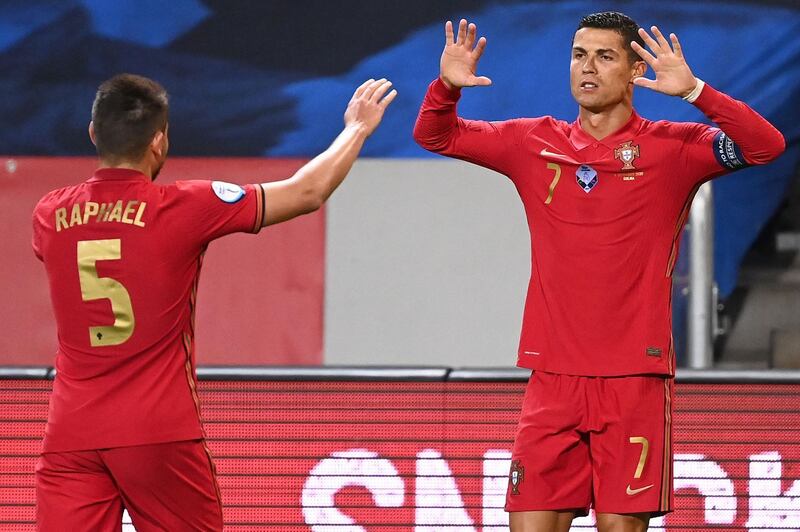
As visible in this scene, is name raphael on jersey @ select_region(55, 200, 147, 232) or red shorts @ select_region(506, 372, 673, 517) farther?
red shorts @ select_region(506, 372, 673, 517)

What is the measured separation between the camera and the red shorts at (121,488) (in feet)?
12.1

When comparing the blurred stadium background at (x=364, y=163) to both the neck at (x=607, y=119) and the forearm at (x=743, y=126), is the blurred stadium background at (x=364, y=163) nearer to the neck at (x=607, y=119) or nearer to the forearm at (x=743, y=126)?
the neck at (x=607, y=119)

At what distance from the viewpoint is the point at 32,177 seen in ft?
28.8

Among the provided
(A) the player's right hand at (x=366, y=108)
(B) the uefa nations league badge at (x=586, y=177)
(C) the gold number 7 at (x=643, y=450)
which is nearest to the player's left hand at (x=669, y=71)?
(B) the uefa nations league badge at (x=586, y=177)

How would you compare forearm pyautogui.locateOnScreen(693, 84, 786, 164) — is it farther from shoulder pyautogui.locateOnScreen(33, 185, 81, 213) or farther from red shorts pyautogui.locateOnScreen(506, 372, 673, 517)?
shoulder pyautogui.locateOnScreen(33, 185, 81, 213)

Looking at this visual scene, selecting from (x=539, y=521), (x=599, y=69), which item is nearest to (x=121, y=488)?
(x=539, y=521)

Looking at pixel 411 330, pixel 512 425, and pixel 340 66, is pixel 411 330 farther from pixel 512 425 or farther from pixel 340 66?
pixel 512 425

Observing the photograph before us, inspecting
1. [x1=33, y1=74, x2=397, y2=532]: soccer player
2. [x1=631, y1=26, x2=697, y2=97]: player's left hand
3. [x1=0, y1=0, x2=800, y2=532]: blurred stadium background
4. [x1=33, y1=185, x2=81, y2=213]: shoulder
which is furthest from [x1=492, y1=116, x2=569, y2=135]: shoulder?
[x1=0, y1=0, x2=800, y2=532]: blurred stadium background

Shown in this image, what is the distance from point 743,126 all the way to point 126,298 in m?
1.84

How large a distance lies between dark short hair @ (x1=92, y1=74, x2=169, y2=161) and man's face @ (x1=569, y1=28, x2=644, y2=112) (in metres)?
1.33

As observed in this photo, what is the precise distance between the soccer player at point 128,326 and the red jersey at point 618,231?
0.93 meters

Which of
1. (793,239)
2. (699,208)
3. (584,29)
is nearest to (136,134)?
(584,29)

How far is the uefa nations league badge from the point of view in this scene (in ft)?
14.0

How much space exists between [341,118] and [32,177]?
6.48 feet
